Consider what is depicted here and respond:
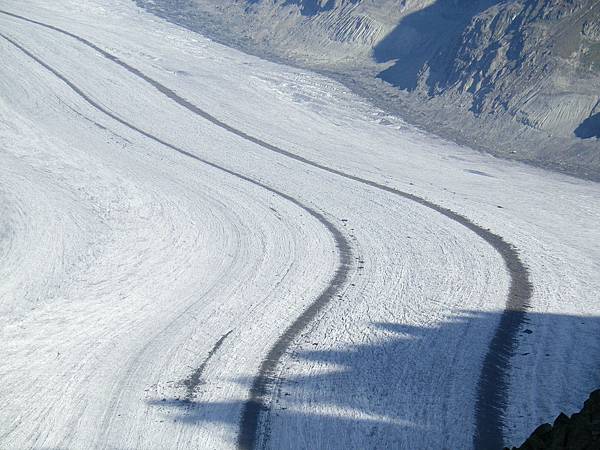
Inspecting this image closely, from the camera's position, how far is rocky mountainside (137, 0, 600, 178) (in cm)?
2342

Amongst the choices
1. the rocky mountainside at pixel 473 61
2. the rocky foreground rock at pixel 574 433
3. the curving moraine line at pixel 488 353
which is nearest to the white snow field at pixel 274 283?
the curving moraine line at pixel 488 353

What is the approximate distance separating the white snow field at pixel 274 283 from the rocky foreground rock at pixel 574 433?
128cm

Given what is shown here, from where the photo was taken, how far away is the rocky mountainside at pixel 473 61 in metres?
23.4

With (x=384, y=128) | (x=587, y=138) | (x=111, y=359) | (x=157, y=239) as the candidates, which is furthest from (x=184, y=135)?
(x=111, y=359)

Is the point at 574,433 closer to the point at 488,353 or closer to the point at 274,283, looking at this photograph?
the point at 488,353

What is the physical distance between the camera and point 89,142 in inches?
794

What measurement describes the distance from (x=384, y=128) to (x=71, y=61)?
39.7 feet

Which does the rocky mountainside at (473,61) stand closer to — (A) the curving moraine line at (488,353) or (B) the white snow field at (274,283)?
(B) the white snow field at (274,283)

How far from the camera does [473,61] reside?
1080 inches

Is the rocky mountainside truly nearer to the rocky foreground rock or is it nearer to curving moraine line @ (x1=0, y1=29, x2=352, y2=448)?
curving moraine line @ (x1=0, y1=29, x2=352, y2=448)

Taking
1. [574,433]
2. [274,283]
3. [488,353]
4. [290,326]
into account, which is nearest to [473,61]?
[274,283]

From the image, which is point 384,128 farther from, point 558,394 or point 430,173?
point 558,394

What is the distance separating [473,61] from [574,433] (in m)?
23.1

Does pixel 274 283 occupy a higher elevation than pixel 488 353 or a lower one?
lower
